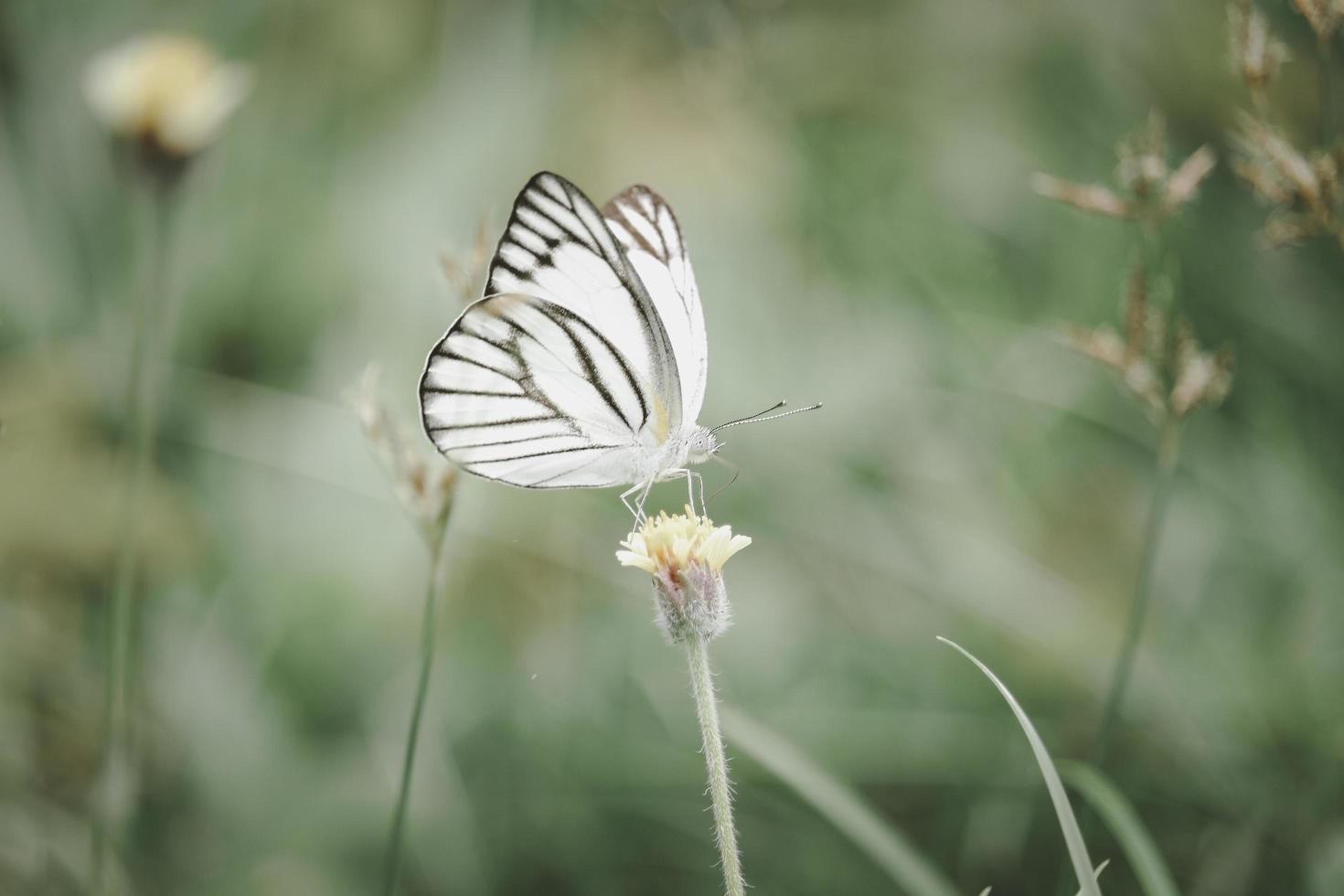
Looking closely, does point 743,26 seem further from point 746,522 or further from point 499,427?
point 499,427

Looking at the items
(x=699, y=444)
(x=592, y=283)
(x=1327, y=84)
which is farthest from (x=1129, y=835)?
(x=592, y=283)

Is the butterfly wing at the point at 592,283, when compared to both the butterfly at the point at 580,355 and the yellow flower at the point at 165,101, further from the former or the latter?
the yellow flower at the point at 165,101

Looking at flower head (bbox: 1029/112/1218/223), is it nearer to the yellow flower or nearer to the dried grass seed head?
the dried grass seed head

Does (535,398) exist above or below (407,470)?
above

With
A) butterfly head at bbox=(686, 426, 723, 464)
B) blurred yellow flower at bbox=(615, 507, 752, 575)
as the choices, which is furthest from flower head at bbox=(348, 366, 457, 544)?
butterfly head at bbox=(686, 426, 723, 464)

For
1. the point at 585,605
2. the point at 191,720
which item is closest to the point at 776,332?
the point at 585,605

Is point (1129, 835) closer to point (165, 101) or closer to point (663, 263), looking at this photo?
point (663, 263)
